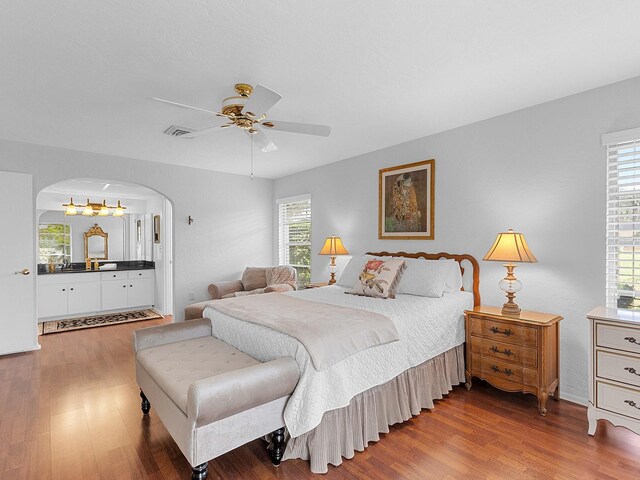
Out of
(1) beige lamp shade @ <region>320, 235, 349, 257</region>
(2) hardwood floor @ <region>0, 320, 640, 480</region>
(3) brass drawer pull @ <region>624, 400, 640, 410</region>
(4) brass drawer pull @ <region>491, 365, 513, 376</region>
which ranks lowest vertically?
(2) hardwood floor @ <region>0, 320, 640, 480</region>

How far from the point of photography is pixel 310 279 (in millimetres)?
5449

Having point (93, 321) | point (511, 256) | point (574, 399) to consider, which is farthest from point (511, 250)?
point (93, 321)

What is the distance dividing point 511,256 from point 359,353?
1539mm

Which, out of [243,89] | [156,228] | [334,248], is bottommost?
[334,248]

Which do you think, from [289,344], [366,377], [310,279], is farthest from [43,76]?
[310,279]

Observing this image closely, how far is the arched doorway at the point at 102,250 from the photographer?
5.71 metres

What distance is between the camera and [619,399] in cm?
216

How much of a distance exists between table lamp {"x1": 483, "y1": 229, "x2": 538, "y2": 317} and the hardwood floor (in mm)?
785

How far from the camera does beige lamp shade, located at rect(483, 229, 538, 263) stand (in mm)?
2690

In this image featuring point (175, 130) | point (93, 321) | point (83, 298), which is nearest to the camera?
point (175, 130)

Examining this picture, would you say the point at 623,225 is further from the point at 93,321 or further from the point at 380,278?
the point at 93,321

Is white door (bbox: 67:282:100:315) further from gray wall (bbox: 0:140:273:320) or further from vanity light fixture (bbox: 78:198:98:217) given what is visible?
gray wall (bbox: 0:140:273:320)

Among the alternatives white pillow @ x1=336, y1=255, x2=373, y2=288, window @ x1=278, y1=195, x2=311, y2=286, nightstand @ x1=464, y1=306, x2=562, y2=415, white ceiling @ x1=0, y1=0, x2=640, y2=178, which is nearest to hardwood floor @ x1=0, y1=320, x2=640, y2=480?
nightstand @ x1=464, y1=306, x2=562, y2=415

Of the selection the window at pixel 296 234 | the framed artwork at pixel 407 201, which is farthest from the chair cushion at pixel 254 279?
the framed artwork at pixel 407 201
